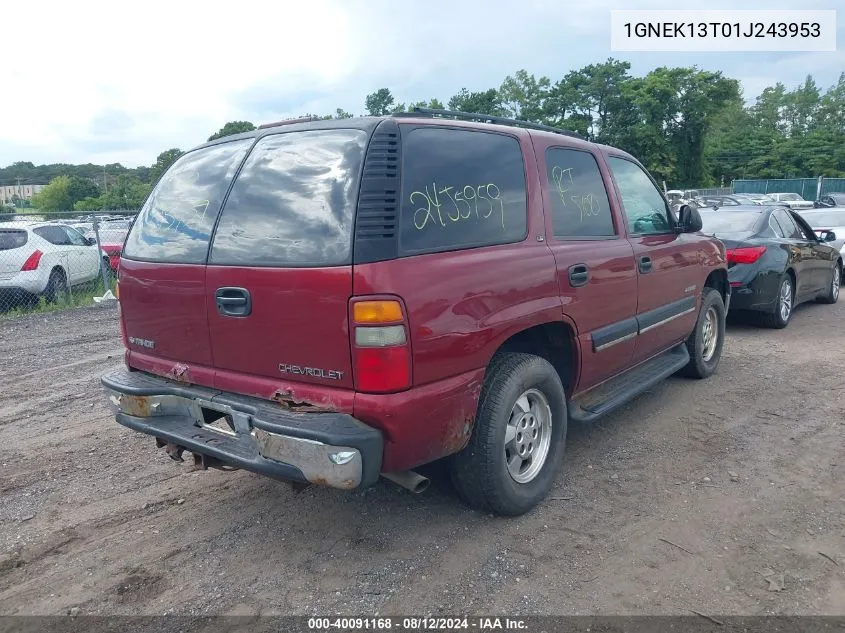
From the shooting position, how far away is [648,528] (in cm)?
335

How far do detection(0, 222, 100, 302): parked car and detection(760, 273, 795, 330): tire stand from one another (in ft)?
34.4

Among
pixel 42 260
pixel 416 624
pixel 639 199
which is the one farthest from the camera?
pixel 42 260

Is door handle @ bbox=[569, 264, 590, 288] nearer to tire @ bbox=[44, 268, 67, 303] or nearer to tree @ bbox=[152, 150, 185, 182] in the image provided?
tree @ bbox=[152, 150, 185, 182]

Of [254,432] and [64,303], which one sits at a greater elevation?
[254,432]

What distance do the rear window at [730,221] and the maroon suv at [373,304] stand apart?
15.8ft

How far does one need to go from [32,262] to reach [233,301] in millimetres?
9209

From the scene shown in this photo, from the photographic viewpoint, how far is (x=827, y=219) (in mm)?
12266

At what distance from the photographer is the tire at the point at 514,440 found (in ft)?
10.5

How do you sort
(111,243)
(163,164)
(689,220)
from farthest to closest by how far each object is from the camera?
(163,164) → (111,243) → (689,220)

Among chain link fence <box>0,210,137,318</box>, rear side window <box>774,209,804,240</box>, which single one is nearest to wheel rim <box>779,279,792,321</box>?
rear side window <box>774,209,804,240</box>

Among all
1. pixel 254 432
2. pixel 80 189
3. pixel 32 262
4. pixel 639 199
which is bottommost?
pixel 254 432

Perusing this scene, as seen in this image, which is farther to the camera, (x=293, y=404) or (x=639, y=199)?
(x=639, y=199)

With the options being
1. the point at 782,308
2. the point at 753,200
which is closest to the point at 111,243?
the point at 782,308

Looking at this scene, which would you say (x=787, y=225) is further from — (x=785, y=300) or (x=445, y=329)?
(x=445, y=329)
